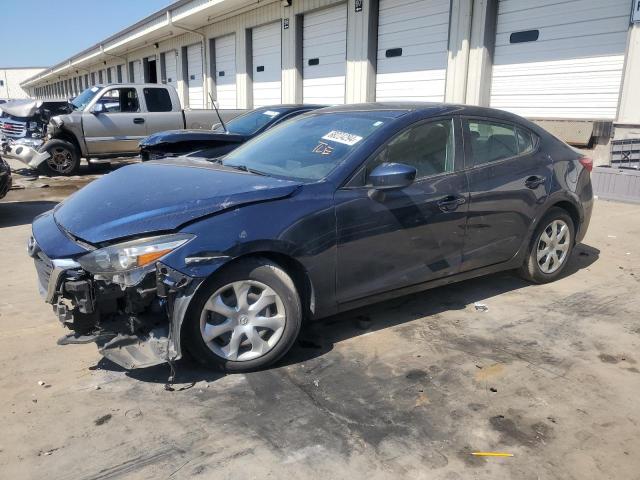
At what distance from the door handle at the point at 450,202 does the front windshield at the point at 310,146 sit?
Result: 2.35ft

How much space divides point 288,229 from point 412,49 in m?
10.5

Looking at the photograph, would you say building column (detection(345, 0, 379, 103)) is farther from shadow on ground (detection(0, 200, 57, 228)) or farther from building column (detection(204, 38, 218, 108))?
building column (detection(204, 38, 218, 108))

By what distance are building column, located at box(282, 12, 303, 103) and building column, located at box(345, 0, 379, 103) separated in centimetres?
243

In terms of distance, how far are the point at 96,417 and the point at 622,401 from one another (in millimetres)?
2896

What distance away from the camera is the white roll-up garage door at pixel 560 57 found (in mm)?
9281

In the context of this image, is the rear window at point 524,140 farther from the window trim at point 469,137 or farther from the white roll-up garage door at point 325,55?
the white roll-up garage door at point 325,55

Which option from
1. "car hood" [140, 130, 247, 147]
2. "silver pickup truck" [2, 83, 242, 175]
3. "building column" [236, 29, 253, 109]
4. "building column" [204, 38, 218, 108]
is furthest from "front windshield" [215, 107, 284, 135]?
"building column" [204, 38, 218, 108]

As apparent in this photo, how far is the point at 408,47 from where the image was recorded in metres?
12.6

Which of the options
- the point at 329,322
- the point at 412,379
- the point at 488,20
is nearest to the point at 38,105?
the point at 488,20

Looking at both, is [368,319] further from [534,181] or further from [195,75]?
[195,75]

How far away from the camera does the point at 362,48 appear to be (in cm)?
1355

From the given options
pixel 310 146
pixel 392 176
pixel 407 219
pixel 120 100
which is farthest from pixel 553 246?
pixel 120 100

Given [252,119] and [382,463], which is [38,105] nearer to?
[252,119]

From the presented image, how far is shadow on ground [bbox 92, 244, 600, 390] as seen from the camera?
10.7ft
